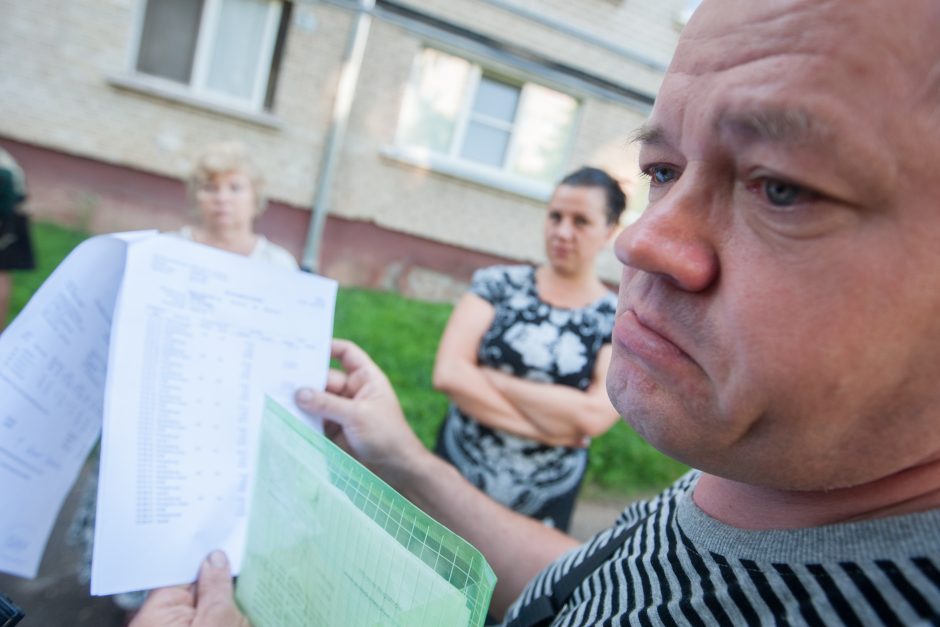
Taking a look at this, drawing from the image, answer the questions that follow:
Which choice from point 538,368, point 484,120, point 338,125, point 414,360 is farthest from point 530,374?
point 484,120

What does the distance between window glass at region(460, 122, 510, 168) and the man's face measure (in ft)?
25.8

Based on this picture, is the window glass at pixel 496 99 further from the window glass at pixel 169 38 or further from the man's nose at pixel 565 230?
the man's nose at pixel 565 230

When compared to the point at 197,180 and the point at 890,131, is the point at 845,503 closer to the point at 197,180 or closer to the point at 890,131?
the point at 890,131

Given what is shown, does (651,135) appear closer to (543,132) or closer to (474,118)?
(474,118)

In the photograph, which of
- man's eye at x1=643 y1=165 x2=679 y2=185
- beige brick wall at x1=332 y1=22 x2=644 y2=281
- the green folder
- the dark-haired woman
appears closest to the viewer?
Answer: the green folder

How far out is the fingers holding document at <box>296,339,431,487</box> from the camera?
4.01 feet

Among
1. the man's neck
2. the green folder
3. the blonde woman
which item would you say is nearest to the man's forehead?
the man's neck

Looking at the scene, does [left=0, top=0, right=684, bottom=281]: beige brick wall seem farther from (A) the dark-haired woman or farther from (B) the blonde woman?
(B) the blonde woman

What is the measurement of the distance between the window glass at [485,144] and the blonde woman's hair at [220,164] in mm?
5317

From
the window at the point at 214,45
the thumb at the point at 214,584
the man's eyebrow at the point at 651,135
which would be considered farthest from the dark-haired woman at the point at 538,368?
the window at the point at 214,45

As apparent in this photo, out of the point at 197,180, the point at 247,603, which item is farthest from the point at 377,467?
the point at 197,180

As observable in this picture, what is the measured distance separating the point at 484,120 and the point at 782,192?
26.3 ft

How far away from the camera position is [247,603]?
98 centimetres

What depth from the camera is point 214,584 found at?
40.4 inches
